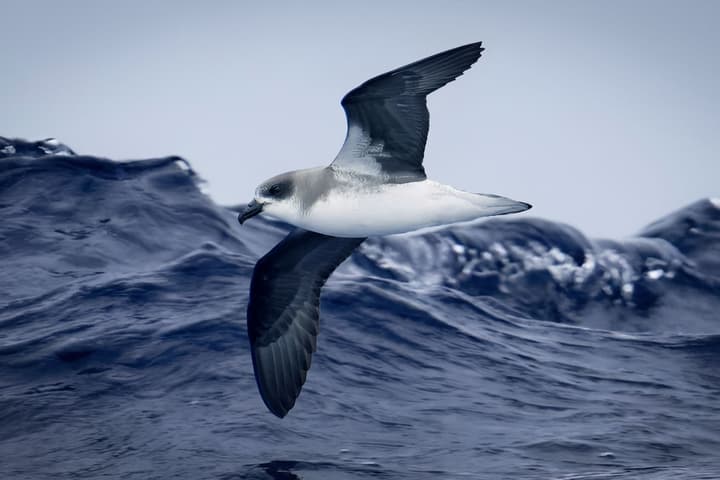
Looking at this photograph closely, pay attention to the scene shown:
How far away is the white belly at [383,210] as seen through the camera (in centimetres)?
834

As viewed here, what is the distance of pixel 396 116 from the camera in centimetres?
831

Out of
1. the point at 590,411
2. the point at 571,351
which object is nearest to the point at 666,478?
the point at 590,411

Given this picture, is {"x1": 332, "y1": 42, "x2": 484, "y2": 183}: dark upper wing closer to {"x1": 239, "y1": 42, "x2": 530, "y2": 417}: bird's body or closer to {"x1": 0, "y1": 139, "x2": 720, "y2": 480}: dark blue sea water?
{"x1": 239, "y1": 42, "x2": 530, "y2": 417}: bird's body

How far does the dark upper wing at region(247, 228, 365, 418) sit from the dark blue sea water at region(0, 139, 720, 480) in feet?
1.96

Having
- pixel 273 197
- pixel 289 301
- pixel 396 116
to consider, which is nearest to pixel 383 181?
pixel 396 116

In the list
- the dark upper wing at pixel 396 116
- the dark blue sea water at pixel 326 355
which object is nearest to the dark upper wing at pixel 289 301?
the dark blue sea water at pixel 326 355

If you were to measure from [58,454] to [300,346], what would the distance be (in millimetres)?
2729

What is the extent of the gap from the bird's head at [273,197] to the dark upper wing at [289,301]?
4.93ft

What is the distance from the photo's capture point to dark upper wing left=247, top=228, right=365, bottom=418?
10102 mm

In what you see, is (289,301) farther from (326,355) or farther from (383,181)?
(383,181)

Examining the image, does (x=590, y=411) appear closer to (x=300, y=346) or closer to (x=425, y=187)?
(x=300, y=346)

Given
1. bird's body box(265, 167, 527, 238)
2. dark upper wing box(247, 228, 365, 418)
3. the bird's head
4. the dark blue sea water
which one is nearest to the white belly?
bird's body box(265, 167, 527, 238)

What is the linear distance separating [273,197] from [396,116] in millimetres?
1363

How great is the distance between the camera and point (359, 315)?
45.0ft
